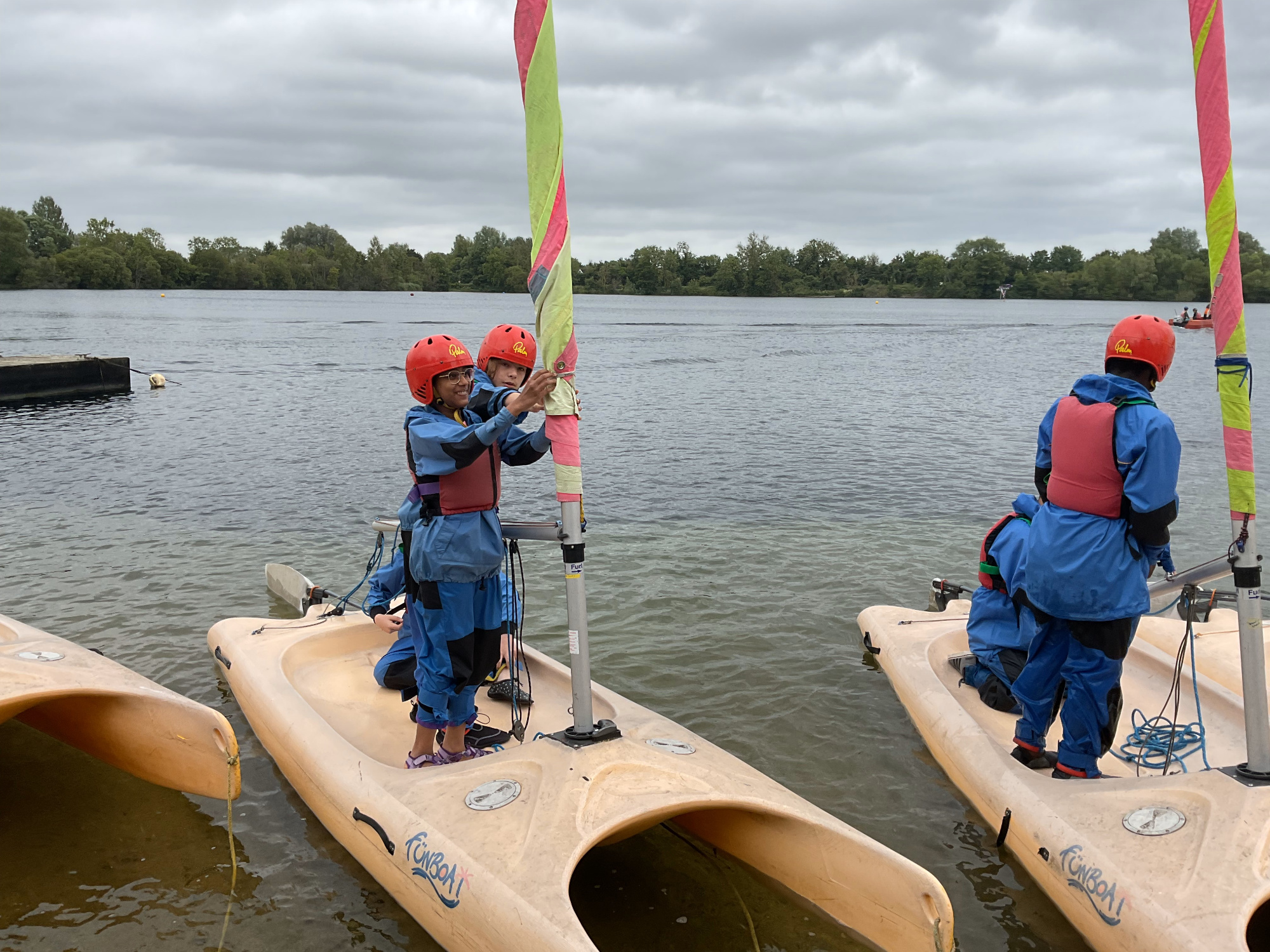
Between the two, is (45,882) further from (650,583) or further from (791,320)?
(791,320)

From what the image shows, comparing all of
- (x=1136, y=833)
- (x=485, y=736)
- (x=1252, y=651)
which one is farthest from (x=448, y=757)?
(x=1252, y=651)

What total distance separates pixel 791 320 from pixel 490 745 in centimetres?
6911

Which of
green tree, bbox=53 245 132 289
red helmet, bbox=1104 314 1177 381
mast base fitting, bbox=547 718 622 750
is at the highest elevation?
green tree, bbox=53 245 132 289

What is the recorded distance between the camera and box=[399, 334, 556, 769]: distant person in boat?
4.47 m

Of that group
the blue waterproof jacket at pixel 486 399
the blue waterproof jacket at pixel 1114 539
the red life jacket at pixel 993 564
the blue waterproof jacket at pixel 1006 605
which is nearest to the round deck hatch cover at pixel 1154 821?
the blue waterproof jacket at pixel 1114 539

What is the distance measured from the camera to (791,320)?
2825 inches

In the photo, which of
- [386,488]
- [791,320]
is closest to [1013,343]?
[791,320]

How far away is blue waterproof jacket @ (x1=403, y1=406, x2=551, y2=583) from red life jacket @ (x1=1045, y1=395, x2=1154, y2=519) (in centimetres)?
257

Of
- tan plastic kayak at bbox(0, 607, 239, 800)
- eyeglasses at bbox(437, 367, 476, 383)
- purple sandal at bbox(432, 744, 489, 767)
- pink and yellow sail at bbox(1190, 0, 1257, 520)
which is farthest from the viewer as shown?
purple sandal at bbox(432, 744, 489, 767)

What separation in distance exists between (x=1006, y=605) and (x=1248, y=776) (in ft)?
7.19

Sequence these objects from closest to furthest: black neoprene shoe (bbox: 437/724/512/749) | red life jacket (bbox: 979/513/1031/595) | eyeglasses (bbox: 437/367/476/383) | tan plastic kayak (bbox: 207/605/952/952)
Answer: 1. tan plastic kayak (bbox: 207/605/952/952)
2. eyeglasses (bbox: 437/367/476/383)
3. black neoprene shoe (bbox: 437/724/512/749)
4. red life jacket (bbox: 979/513/1031/595)

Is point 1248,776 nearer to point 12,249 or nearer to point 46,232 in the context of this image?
point 12,249

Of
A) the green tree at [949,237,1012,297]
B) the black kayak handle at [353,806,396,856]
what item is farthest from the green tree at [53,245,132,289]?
the black kayak handle at [353,806,396,856]

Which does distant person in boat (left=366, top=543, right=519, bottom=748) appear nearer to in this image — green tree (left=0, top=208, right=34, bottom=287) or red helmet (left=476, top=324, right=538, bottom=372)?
red helmet (left=476, top=324, right=538, bottom=372)
